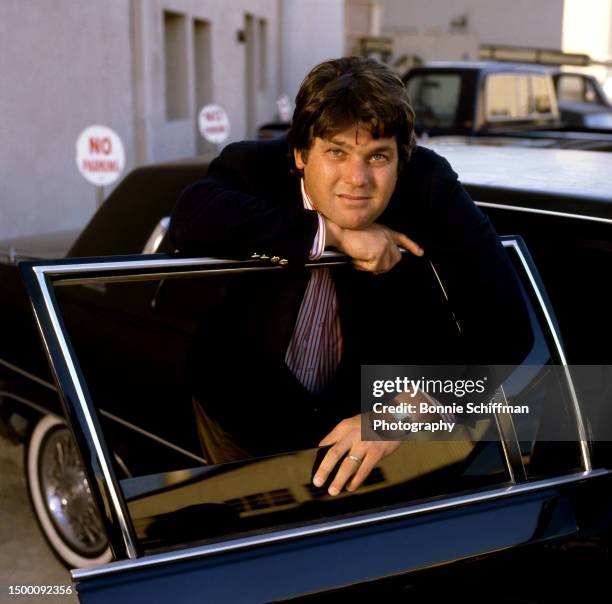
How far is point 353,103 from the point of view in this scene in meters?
1.96

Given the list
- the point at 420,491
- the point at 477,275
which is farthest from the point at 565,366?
the point at 420,491

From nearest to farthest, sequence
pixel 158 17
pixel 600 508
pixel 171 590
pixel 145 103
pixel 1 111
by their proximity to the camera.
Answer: pixel 171 590 → pixel 600 508 → pixel 1 111 → pixel 145 103 → pixel 158 17

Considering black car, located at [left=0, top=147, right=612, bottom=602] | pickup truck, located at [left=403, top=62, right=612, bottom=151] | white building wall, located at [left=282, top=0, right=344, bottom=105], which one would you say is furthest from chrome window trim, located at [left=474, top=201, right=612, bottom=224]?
white building wall, located at [left=282, top=0, right=344, bottom=105]

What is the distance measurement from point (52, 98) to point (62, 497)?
25.9 ft

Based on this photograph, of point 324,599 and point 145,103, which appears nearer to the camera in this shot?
point 324,599

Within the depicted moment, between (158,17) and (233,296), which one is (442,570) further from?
(158,17)

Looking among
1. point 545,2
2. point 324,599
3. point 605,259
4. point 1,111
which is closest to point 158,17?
point 1,111

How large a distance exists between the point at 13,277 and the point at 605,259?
2.30 metres

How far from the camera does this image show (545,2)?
44.4 meters

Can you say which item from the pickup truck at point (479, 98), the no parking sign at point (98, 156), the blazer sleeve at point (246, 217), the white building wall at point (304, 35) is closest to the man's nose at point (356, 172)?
the blazer sleeve at point (246, 217)

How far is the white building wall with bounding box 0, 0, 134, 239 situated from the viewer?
10008 millimetres

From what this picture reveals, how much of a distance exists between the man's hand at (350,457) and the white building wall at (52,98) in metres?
8.42

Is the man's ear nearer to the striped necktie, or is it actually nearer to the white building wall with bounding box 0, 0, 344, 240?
the striped necktie

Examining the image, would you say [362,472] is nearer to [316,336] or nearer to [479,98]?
[316,336]
